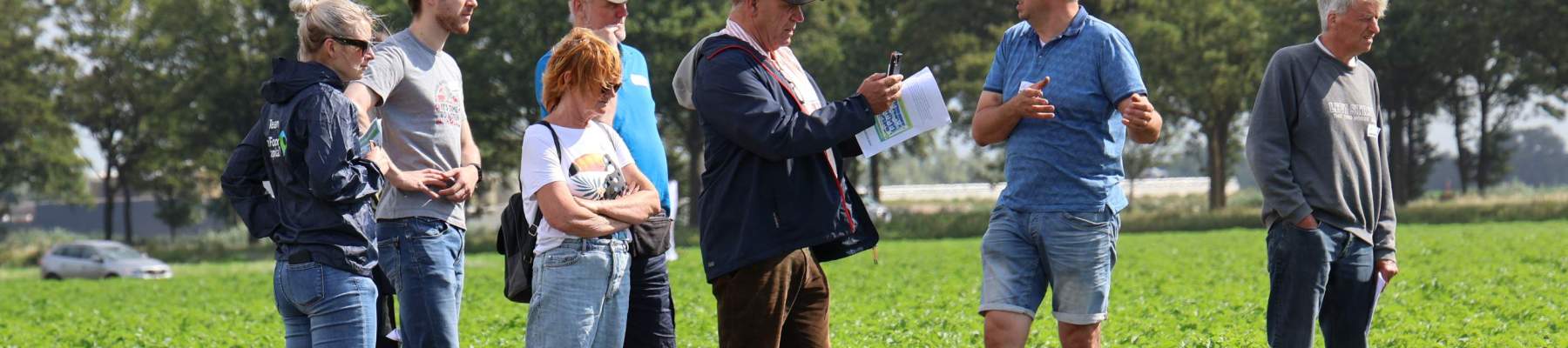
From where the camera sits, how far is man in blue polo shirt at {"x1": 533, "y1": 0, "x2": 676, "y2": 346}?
4.82 meters

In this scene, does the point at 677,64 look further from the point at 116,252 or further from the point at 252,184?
the point at 252,184

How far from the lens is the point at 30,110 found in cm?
4806

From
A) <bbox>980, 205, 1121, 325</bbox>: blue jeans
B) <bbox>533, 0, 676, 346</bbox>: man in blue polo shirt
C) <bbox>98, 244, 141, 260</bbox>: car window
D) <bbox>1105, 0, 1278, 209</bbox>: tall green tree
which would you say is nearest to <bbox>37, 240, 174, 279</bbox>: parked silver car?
<bbox>98, 244, 141, 260</bbox>: car window

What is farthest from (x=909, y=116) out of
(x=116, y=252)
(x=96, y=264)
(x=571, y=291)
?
(x=116, y=252)

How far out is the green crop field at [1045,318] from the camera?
Result: 9062 mm

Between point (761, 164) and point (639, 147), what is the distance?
32.5 inches

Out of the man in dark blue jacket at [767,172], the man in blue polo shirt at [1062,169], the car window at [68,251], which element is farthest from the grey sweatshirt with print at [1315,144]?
the car window at [68,251]

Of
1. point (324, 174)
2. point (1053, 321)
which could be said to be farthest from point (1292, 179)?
point (1053, 321)

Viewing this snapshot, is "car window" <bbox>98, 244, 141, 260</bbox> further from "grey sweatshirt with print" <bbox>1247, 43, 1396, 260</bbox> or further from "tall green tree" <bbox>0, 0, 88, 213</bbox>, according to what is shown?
"grey sweatshirt with print" <bbox>1247, 43, 1396, 260</bbox>

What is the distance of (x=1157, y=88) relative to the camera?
134 ft

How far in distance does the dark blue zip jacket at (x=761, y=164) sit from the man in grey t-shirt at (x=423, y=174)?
1219 millimetres

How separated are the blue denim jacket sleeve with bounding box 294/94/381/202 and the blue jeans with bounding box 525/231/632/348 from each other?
588mm

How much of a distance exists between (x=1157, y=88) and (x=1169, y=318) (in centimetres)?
3195

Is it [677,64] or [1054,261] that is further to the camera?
[677,64]
